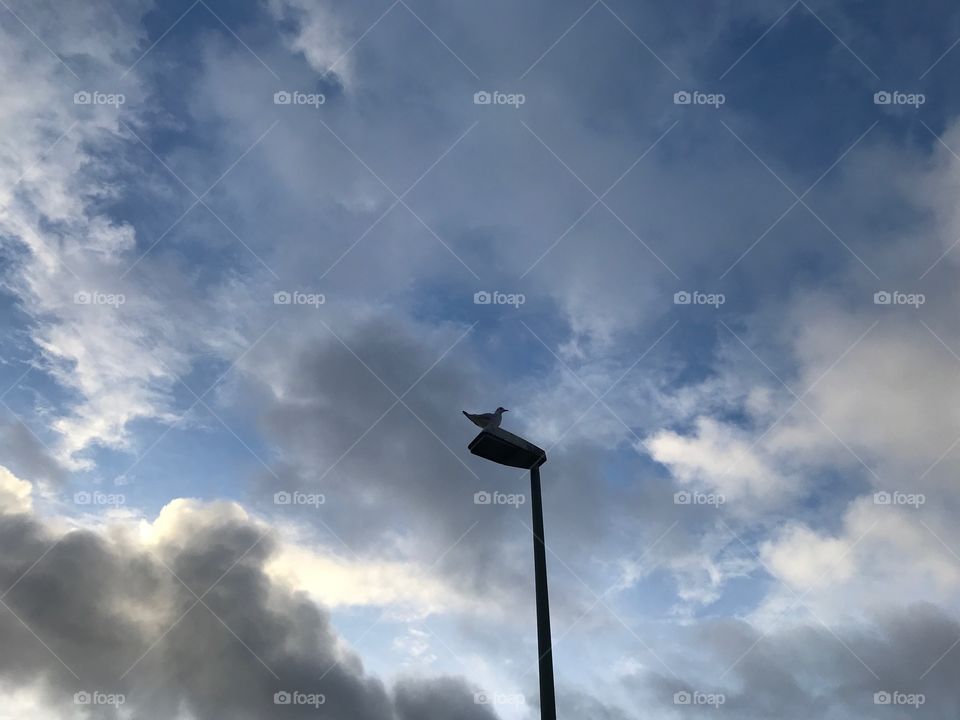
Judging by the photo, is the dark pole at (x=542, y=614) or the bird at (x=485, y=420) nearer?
Result: the dark pole at (x=542, y=614)

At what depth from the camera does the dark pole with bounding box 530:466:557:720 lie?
1010 centimetres

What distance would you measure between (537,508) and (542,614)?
1660 millimetres

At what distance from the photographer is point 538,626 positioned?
10797 mm

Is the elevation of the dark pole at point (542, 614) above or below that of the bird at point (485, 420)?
below

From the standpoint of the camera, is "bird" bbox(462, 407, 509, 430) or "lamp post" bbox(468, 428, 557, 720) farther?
"bird" bbox(462, 407, 509, 430)

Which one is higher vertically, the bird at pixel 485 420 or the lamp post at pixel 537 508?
the bird at pixel 485 420

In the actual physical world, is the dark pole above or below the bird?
below

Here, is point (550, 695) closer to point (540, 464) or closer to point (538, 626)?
point (538, 626)

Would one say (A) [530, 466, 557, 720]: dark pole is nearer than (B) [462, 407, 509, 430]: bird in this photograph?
Yes

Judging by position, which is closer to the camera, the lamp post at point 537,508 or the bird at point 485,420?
the lamp post at point 537,508

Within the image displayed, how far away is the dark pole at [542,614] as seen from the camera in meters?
10.1

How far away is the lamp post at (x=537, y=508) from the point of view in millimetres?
10195

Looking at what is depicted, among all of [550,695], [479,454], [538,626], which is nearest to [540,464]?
[479,454]

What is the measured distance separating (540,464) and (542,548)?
5.26 feet
